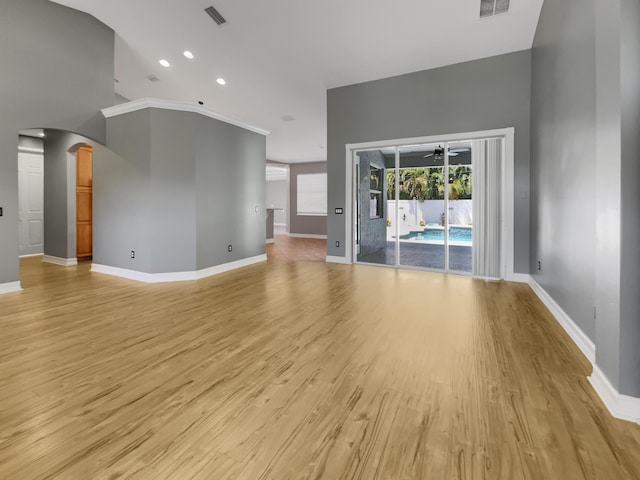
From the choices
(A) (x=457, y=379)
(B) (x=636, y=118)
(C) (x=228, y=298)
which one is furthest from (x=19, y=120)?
(B) (x=636, y=118)

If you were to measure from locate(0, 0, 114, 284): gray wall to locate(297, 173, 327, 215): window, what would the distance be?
7.79m

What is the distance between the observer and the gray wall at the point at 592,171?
5.24 ft

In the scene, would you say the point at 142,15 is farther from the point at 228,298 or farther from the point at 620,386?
the point at 620,386

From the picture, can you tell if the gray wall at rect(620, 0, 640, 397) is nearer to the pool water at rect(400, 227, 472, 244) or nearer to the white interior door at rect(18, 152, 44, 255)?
the pool water at rect(400, 227, 472, 244)

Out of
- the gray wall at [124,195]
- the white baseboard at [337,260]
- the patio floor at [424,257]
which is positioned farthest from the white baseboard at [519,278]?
the gray wall at [124,195]

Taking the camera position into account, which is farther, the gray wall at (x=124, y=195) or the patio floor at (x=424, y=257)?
the patio floor at (x=424, y=257)

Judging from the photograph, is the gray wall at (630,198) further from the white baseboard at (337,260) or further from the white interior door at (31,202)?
the white interior door at (31,202)

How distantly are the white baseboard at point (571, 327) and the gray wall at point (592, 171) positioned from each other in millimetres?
71

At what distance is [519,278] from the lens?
479cm

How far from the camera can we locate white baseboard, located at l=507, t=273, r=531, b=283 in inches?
186

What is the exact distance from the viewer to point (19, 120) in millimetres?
4348

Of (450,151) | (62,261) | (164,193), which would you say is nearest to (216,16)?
(164,193)

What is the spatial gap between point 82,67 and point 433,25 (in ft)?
18.2

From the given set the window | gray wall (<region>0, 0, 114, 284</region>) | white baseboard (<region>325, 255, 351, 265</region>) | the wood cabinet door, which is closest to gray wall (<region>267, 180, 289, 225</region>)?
the window
